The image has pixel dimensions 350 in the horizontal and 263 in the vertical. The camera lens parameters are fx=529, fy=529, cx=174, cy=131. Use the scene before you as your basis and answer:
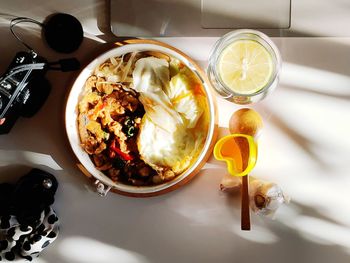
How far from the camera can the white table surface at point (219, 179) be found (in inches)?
46.1

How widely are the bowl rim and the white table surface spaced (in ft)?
0.13

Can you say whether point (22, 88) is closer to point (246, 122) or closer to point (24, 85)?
point (24, 85)

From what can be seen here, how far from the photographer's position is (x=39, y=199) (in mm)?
1149

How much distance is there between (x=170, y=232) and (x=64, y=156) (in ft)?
0.97

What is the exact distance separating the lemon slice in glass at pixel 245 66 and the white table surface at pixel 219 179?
70 millimetres

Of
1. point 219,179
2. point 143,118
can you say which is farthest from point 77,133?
point 219,179

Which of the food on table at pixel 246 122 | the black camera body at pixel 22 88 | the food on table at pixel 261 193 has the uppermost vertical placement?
the black camera body at pixel 22 88

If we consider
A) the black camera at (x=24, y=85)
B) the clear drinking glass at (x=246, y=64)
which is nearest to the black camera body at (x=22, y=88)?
the black camera at (x=24, y=85)

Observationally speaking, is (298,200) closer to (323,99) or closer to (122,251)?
(323,99)

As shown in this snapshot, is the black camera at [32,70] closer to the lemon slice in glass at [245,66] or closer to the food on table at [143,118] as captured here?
the food on table at [143,118]

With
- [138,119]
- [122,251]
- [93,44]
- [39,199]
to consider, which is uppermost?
[93,44]

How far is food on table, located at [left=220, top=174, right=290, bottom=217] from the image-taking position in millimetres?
1123

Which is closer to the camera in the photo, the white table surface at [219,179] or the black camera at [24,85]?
the black camera at [24,85]

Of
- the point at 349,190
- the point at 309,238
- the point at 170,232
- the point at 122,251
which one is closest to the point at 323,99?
the point at 349,190
